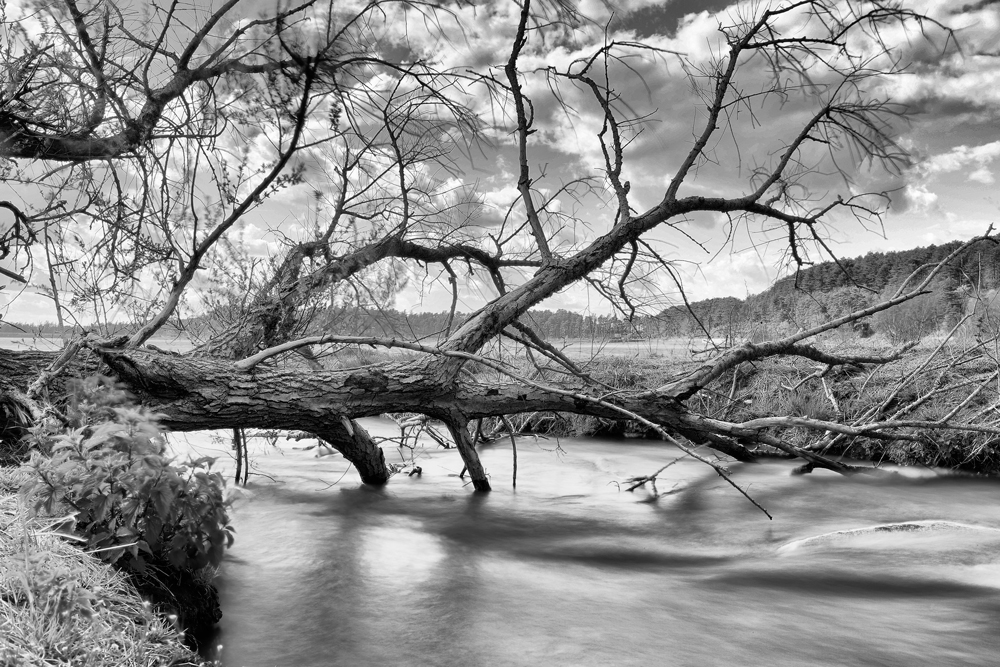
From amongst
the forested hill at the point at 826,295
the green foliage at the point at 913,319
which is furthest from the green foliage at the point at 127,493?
the green foliage at the point at 913,319

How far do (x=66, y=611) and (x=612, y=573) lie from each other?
393cm

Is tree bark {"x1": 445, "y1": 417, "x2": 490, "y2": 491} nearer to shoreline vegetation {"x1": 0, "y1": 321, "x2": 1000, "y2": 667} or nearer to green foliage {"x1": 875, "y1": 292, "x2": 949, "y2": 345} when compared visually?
shoreline vegetation {"x1": 0, "y1": 321, "x2": 1000, "y2": 667}

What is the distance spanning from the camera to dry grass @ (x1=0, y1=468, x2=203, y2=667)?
96.3 inches

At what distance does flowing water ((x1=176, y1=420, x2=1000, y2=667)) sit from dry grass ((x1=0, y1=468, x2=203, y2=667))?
118 centimetres

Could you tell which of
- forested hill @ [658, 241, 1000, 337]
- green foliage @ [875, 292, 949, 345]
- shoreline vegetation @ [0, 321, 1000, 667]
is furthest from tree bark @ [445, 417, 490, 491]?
green foliage @ [875, 292, 949, 345]

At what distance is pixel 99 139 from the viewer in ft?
17.6

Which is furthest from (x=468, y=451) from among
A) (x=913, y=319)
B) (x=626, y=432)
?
(x=913, y=319)

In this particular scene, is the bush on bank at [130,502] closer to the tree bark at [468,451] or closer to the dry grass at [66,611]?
the dry grass at [66,611]

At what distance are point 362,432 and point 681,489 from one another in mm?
3851

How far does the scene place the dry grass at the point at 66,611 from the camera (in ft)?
8.03

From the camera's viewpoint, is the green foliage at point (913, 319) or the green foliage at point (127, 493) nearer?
the green foliage at point (127, 493)

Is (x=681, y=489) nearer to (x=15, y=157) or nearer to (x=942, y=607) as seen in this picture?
(x=942, y=607)

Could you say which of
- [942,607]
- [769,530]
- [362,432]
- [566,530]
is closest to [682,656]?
[942,607]

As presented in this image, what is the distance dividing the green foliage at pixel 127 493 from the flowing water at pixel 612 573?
1054mm
